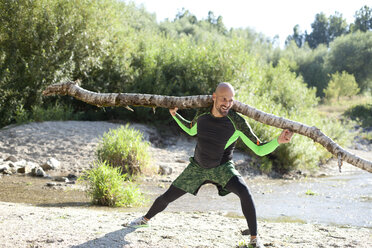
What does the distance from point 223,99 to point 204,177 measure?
3.05 ft

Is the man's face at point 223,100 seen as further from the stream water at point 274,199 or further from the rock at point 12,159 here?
the rock at point 12,159

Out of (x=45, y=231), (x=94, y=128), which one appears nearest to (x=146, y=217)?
(x=45, y=231)

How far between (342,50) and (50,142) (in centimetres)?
4113

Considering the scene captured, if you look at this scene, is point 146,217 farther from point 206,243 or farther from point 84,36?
point 84,36

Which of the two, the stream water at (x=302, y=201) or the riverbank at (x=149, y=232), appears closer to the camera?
the riverbank at (x=149, y=232)

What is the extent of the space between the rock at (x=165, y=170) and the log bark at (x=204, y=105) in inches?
242

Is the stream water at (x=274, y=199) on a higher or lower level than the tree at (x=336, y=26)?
lower

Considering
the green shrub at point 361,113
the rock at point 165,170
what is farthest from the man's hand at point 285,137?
the green shrub at point 361,113

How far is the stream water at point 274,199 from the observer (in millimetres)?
7105

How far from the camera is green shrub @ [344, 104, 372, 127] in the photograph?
97.7 ft

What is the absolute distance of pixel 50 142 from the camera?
12.8 metres

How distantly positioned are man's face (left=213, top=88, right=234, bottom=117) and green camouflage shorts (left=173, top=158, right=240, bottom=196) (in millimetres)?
602

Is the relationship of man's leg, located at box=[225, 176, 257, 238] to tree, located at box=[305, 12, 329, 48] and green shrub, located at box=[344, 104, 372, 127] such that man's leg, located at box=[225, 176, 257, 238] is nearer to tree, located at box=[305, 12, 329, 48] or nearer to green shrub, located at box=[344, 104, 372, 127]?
green shrub, located at box=[344, 104, 372, 127]

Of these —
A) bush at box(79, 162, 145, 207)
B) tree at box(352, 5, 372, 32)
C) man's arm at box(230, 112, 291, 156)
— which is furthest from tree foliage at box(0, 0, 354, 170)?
tree at box(352, 5, 372, 32)
